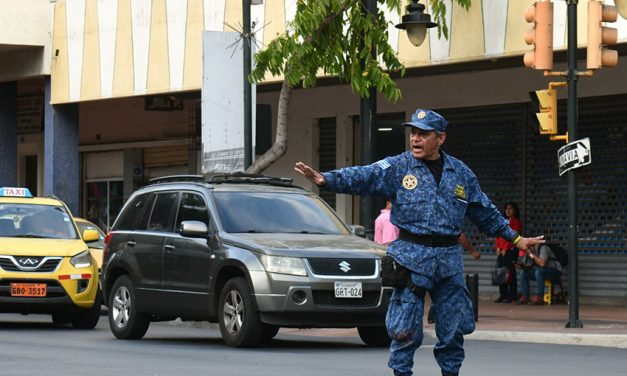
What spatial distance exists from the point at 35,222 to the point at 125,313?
11.6 ft

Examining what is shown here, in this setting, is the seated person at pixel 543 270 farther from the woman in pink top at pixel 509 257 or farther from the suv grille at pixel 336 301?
the suv grille at pixel 336 301

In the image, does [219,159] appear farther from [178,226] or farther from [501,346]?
[501,346]

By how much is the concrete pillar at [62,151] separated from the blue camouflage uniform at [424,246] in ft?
76.8

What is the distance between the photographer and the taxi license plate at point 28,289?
1855 centimetres

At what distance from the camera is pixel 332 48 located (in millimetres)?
21094

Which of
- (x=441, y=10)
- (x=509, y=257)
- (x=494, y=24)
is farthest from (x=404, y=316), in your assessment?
(x=509, y=257)

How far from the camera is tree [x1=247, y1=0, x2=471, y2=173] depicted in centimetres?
2075

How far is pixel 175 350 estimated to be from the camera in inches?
597

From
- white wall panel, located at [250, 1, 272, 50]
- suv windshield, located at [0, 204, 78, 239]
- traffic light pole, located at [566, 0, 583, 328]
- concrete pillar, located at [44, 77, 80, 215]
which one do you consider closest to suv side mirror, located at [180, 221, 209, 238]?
suv windshield, located at [0, 204, 78, 239]

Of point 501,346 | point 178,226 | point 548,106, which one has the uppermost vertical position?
point 548,106

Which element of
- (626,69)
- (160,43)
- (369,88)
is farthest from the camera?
(160,43)

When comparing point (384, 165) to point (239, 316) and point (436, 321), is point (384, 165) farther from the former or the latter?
point (239, 316)

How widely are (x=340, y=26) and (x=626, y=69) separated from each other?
5085 millimetres

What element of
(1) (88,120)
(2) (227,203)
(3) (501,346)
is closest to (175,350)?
(2) (227,203)
